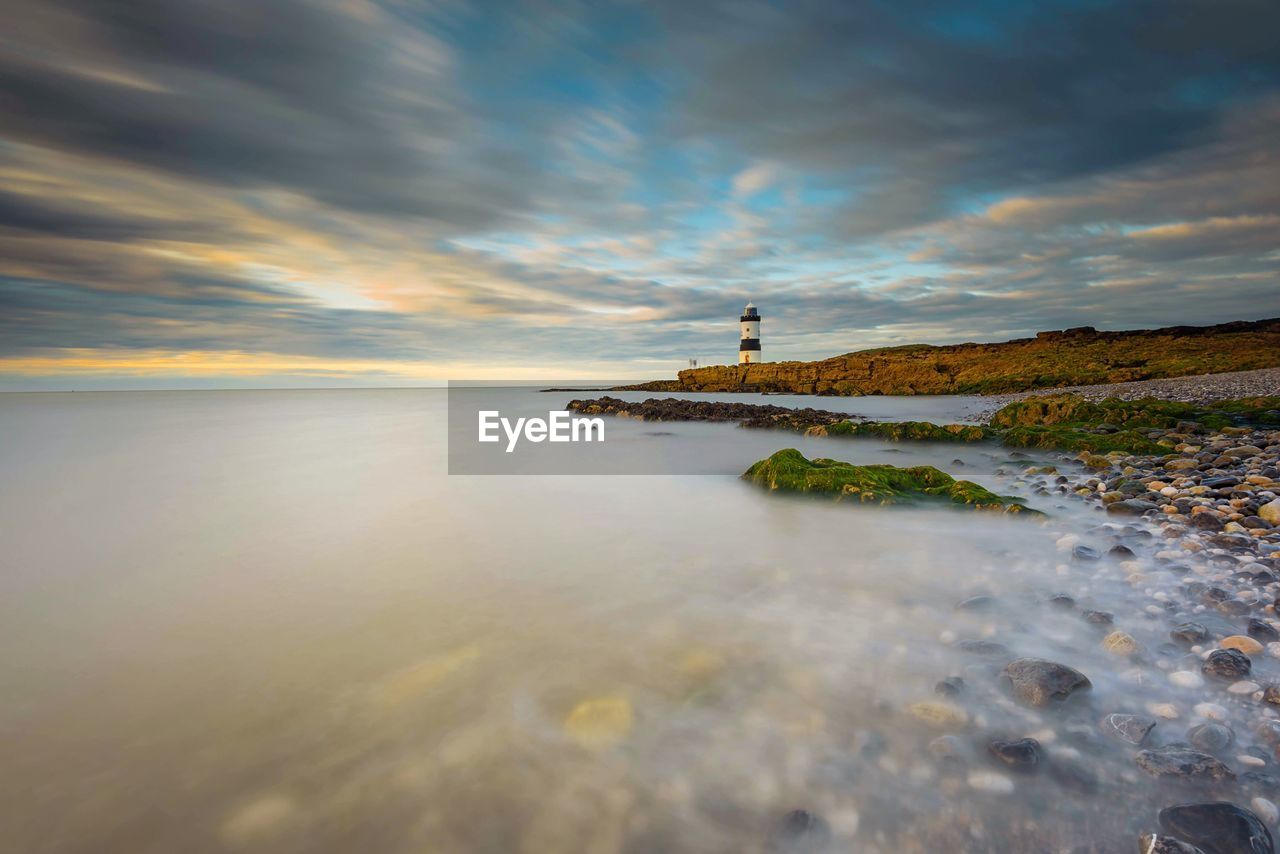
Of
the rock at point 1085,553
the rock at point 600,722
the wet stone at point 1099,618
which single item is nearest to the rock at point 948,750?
the rock at point 600,722

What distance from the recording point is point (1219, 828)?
1.55 metres

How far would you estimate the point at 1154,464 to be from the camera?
23.9 feet

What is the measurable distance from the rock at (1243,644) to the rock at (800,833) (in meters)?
2.40

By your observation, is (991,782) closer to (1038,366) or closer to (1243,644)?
(1243,644)

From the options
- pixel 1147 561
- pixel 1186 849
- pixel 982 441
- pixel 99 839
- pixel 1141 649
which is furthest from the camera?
pixel 982 441

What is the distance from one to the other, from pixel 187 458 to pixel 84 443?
22.2 ft

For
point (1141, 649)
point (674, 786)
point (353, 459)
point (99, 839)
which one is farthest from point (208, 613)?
point (353, 459)

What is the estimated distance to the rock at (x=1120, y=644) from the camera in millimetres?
2670

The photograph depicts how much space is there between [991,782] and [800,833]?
70 centimetres

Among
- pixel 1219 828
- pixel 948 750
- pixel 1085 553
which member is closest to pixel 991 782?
pixel 948 750

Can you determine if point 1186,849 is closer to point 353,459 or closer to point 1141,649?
point 1141,649

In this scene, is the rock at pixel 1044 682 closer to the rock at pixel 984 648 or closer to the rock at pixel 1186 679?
the rock at pixel 984 648

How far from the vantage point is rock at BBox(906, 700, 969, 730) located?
7.18 ft

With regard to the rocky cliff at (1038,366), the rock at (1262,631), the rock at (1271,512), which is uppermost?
the rocky cliff at (1038,366)
